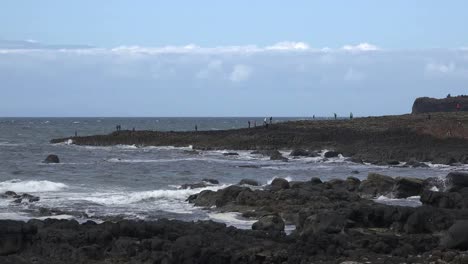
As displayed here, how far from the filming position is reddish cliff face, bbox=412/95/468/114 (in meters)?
97.0

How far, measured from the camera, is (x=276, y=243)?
52.5 feet

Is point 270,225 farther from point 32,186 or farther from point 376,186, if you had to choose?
point 32,186

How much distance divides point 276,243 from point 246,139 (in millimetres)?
51890

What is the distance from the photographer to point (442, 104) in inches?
3922

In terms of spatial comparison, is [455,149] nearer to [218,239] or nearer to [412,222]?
[412,222]

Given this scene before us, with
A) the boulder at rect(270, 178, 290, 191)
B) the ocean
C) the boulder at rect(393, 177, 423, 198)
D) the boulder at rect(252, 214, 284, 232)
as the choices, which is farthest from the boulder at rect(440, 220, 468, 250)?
the boulder at rect(270, 178, 290, 191)

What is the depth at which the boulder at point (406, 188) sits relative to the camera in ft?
89.6

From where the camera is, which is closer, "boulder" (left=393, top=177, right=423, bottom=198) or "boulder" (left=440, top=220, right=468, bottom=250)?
"boulder" (left=440, top=220, right=468, bottom=250)

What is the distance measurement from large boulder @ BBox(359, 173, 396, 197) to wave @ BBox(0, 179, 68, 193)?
13165 mm

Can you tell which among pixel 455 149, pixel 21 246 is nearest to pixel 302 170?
pixel 455 149

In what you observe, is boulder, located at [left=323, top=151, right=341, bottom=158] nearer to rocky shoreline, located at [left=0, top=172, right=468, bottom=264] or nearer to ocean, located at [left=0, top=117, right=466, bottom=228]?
ocean, located at [left=0, top=117, right=466, bottom=228]

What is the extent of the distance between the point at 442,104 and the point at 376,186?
75.2 m

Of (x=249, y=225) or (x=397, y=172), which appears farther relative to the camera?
(x=397, y=172)

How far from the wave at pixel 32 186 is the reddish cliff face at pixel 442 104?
70.6m
